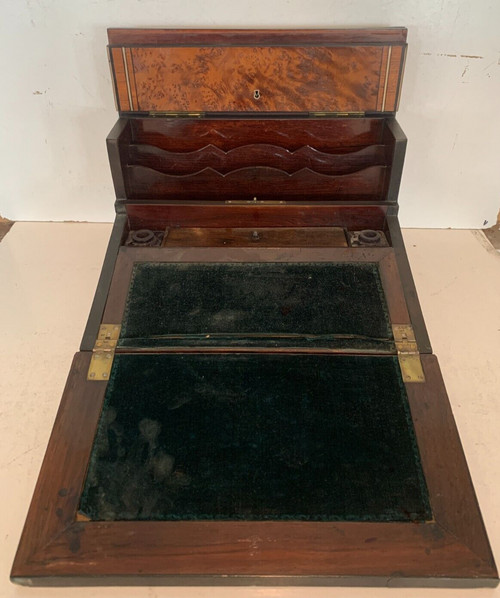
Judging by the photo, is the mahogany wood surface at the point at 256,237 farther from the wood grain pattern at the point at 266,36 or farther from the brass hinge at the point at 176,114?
the wood grain pattern at the point at 266,36

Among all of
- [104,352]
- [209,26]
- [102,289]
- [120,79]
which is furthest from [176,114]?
[104,352]

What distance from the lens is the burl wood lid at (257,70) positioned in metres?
1.85

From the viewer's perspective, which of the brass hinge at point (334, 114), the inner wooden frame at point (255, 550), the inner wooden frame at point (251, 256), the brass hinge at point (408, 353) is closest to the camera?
the inner wooden frame at point (255, 550)

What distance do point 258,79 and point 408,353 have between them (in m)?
1.02

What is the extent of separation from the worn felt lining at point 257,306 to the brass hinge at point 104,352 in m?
0.03

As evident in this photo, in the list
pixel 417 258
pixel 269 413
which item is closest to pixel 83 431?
pixel 269 413

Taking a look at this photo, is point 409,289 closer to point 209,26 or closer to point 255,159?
point 255,159

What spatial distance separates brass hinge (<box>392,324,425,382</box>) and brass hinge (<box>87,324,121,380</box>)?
2.50ft

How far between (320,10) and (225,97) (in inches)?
17.3

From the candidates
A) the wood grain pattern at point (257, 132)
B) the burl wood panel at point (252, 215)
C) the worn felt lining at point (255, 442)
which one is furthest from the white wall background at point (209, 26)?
the worn felt lining at point (255, 442)

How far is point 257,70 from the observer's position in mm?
1883

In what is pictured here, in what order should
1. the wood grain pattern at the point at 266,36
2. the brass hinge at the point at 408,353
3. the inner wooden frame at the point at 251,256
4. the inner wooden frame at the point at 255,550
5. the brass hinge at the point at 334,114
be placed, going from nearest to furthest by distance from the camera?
the inner wooden frame at the point at 255,550 → the brass hinge at the point at 408,353 → the inner wooden frame at the point at 251,256 → the wood grain pattern at the point at 266,36 → the brass hinge at the point at 334,114

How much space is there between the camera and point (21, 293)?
218 cm

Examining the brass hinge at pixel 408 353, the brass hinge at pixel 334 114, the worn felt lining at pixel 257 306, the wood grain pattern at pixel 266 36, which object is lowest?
the brass hinge at pixel 408 353
